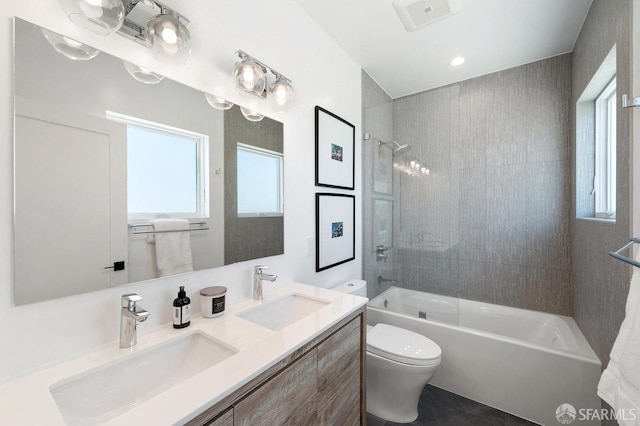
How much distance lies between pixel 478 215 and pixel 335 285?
1618 mm

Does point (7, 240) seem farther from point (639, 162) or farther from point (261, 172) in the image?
point (639, 162)

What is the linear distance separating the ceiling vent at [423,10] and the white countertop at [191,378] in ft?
6.00

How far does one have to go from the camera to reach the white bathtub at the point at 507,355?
1579 millimetres

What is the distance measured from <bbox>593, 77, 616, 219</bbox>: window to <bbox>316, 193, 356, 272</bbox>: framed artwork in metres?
1.67

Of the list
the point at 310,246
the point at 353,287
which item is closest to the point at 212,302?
the point at 310,246

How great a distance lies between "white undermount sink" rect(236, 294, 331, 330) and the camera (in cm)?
Answer: 125

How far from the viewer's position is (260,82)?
50.8 inches

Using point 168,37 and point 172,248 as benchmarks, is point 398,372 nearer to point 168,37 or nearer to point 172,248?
point 172,248

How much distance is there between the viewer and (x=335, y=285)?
2021 mm

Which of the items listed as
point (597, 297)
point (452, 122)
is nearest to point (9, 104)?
point (452, 122)

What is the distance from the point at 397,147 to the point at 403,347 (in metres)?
1.74

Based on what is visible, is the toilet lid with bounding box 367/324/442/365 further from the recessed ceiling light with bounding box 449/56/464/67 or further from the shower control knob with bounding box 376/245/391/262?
the recessed ceiling light with bounding box 449/56/464/67

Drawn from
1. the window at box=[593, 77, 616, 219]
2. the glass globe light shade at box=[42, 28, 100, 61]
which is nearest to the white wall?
the glass globe light shade at box=[42, 28, 100, 61]

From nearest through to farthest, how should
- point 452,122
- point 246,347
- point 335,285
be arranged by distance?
point 246,347, point 335,285, point 452,122
